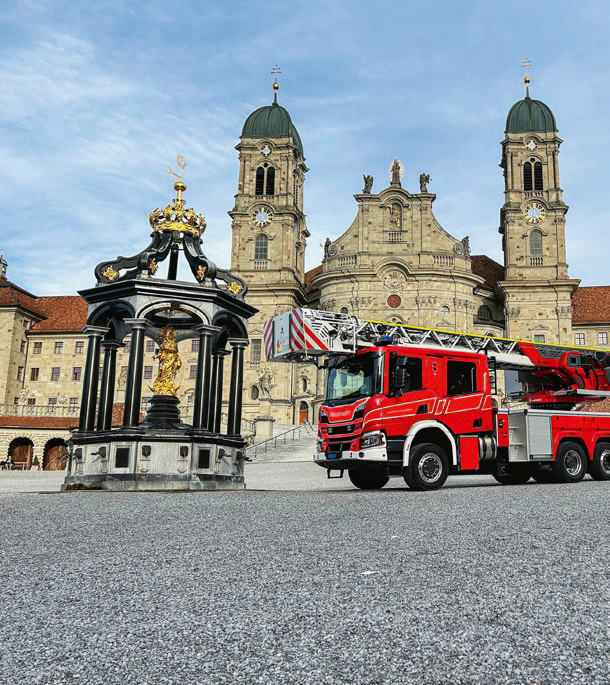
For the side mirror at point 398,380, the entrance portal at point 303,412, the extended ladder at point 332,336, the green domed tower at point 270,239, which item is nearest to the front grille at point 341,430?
the side mirror at point 398,380

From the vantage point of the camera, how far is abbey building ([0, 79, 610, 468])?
5431 cm

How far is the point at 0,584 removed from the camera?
218 inches

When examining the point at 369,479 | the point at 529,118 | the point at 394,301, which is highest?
the point at 529,118

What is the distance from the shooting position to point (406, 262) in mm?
54656

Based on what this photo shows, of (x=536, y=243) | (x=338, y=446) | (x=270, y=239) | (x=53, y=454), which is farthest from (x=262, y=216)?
(x=338, y=446)

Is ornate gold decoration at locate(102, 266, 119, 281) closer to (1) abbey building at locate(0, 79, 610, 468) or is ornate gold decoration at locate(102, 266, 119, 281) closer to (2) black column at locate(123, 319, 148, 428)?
(2) black column at locate(123, 319, 148, 428)

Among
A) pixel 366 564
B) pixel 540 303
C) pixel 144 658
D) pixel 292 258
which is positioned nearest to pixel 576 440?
pixel 366 564

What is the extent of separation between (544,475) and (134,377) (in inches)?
410

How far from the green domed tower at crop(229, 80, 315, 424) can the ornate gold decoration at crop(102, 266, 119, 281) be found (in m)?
36.4

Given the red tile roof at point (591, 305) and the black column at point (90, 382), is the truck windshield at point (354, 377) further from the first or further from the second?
the red tile roof at point (591, 305)

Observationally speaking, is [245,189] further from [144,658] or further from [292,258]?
[144,658]

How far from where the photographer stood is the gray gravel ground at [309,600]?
144 inches

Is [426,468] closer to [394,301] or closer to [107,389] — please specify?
[107,389]

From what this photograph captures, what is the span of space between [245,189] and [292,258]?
7906mm
